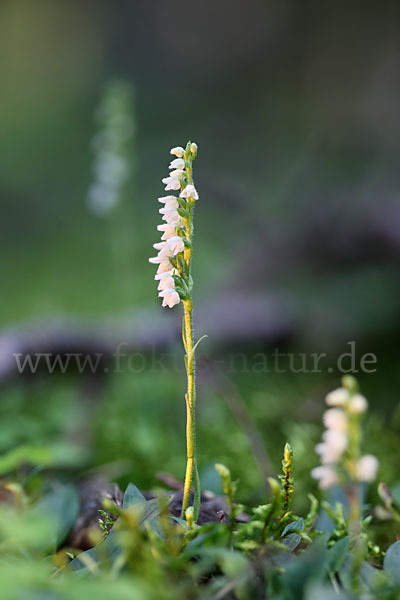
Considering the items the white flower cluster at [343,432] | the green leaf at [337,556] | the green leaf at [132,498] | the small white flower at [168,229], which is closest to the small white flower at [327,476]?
the white flower cluster at [343,432]

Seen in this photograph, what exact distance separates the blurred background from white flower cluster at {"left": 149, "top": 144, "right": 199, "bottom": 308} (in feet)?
1.32

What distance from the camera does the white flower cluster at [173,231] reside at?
697 mm

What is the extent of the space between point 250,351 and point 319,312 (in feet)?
1.23

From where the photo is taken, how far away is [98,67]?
17.5 ft

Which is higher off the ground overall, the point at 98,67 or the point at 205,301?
Answer: the point at 98,67

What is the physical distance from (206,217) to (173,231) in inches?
134

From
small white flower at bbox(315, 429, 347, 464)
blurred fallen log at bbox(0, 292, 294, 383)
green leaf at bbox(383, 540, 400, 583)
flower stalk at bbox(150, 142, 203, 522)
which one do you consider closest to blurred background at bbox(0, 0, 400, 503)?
blurred fallen log at bbox(0, 292, 294, 383)

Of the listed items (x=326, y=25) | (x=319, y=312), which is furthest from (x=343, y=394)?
(x=326, y=25)

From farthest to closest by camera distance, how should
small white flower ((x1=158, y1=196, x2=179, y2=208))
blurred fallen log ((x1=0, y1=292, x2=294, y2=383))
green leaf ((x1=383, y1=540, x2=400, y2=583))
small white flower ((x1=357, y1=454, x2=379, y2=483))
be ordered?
blurred fallen log ((x1=0, y1=292, x2=294, y2=383)) → small white flower ((x1=158, y1=196, x2=179, y2=208)) → green leaf ((x1=383, y1=540, x2=400, y2=583)) → small white flower ((x1=357, y1=454, x2=379, y2=483))

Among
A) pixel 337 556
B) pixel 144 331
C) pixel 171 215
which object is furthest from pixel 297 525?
pixel 144 331

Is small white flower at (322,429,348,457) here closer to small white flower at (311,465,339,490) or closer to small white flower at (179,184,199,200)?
small white flower at (311,465,339,490)

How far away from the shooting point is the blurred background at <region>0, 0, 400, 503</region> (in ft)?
5.26

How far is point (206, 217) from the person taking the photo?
4.09 m

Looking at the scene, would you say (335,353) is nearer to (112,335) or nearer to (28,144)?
(112,335)
